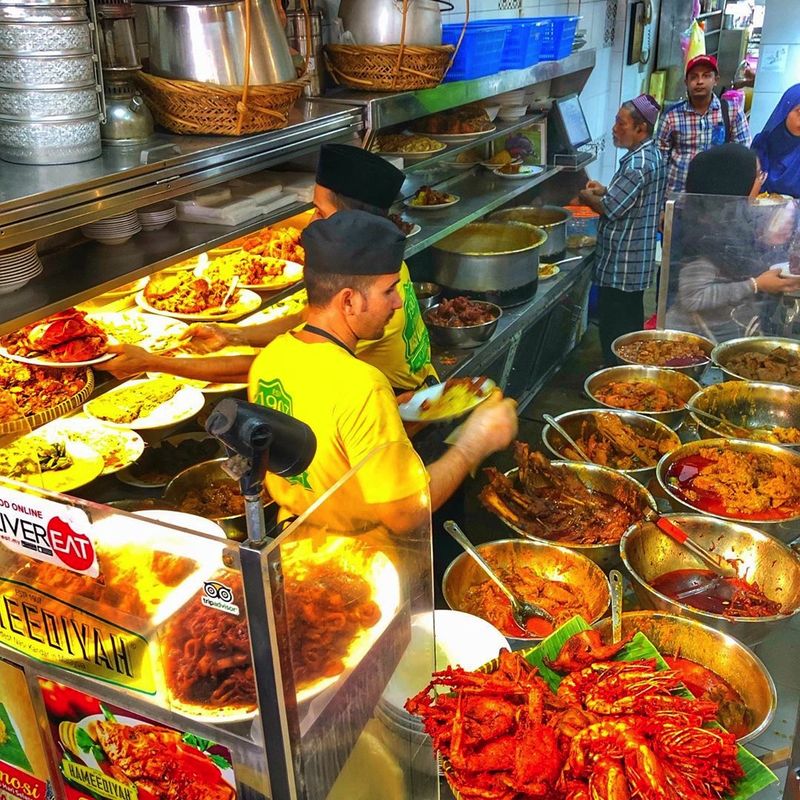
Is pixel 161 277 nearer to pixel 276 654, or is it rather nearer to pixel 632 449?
pixel 632 449

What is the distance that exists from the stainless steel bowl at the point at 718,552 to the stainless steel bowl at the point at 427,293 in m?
2.33

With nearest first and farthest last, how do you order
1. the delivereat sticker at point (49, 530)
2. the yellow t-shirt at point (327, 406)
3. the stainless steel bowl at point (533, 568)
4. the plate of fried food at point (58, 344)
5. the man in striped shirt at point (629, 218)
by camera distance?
the delivereat sticker at point (49, 530) → the yellow t-shirt at point (327, 406) → the stainless steel bowl at point (533, 568) → the plate of fried food at point (58, 344) → the man in striped shirt at point (629, 218)

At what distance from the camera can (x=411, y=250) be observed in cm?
391

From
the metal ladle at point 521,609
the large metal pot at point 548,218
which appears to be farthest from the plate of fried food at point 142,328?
the large metal pot at point 548,218

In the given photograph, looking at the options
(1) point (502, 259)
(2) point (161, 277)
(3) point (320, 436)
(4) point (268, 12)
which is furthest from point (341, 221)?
(1) point (502, 259)

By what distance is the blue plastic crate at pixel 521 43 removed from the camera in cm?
471

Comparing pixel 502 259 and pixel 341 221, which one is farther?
pixel 502 259

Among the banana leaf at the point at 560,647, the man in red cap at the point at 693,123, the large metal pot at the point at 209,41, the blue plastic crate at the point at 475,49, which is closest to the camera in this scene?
the banana leaf at the point at 560,647


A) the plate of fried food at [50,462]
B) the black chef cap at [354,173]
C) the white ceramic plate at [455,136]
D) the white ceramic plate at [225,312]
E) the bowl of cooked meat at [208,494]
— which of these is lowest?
the bowl of cooked meat at [208,494]

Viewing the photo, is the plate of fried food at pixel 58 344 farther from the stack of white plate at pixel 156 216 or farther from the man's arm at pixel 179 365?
the stack of white plate at pixel 156 216

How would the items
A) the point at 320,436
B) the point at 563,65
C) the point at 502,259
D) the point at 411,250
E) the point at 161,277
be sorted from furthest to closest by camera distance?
the point at 563,65 < the point at 502,259 < the point at 411,250 < the point at 161,277 < the point at 320,436

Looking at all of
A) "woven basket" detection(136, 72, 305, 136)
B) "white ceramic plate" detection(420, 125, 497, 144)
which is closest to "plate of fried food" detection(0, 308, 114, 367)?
"woven basket" detection(136, 72, 305, 136)

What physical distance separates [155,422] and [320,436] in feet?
2.65

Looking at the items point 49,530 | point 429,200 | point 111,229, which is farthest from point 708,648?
point 429,200
